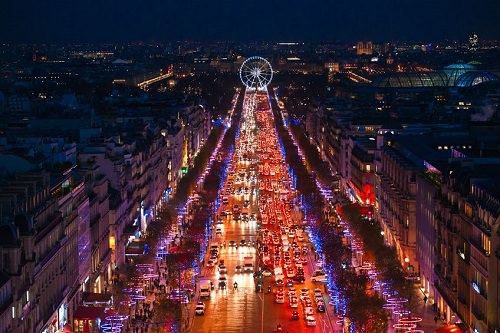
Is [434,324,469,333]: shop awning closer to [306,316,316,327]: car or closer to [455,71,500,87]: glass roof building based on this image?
[306,316,316,327]: car

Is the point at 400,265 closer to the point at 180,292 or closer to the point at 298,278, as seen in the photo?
the point at 298,278

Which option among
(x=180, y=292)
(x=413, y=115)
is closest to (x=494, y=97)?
(x=413, y=115)

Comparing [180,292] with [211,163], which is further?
[211,163]

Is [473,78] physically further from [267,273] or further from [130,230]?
[267,273]

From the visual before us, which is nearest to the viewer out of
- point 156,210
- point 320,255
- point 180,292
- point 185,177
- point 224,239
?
point 180,292

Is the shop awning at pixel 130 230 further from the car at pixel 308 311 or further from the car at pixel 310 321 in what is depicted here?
the car at pixel 310 321

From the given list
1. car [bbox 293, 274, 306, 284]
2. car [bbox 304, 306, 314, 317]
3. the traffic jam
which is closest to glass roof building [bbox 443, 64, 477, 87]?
the traffic jam

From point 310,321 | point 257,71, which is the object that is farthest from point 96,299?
point 257,71
